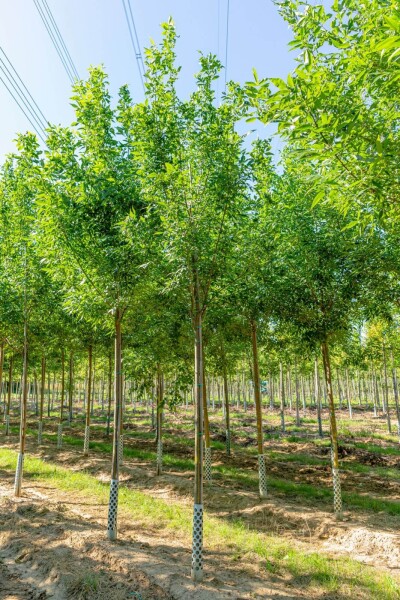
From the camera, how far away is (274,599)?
5.57m

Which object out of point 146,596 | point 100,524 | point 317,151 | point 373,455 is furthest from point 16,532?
point 373,455

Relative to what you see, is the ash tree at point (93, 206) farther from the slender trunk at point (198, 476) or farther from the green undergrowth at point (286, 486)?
the green undergrowth at point (286, 486)

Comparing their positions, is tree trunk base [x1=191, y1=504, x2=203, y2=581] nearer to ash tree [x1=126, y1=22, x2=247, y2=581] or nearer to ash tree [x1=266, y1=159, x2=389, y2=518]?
ash tree [x1=126, y1=22, x2=247, y2=581]

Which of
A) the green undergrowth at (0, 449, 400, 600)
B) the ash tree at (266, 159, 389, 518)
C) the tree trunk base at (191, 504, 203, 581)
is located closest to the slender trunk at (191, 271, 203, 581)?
the tree trunk base at (191, 504, 203, 581)

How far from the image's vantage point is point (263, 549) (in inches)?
289

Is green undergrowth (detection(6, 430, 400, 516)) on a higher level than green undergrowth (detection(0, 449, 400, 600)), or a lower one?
lower

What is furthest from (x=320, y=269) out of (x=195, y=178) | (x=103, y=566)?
(x=103, y=566)

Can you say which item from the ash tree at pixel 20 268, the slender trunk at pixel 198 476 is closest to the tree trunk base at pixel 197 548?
the slender trunk at pixel 198 476

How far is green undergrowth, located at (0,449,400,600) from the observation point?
6.08 metres

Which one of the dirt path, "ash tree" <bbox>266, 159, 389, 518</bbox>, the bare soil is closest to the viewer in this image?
the dirt path

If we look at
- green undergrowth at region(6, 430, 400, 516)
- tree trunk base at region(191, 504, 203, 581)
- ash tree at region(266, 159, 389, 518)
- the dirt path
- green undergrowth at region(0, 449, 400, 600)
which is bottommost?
green undergrowth at region(6, 430, 400, 516)

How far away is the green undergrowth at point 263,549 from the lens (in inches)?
239

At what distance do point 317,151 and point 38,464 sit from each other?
15.8 metres

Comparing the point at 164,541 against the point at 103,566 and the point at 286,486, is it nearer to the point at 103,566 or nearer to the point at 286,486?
the point at 103,566
